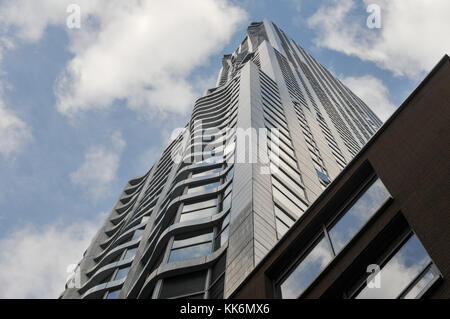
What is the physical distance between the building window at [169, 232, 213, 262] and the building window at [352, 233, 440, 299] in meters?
12.3

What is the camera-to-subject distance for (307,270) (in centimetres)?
1218

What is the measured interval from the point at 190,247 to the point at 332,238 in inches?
452

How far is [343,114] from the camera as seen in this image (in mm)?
86750

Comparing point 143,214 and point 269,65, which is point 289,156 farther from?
point 269,65

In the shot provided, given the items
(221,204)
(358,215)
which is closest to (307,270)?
(358,215)

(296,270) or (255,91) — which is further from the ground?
(255,91)

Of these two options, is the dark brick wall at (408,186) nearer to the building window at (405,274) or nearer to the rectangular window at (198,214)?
the building window at (405,274)

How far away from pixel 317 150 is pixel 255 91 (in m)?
8.73

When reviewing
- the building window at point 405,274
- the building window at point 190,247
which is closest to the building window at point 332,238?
the building window at point 405,274

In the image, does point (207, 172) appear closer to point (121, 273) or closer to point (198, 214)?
point (198, 214)

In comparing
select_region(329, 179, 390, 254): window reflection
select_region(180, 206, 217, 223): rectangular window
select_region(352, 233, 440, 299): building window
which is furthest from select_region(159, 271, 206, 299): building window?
select_region(352, 233, 440, 299): building window

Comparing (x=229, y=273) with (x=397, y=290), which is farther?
(x=229, y=273)

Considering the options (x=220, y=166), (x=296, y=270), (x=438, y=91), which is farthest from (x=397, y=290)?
(x=220, y=166)

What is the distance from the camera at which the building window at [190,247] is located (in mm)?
21578
